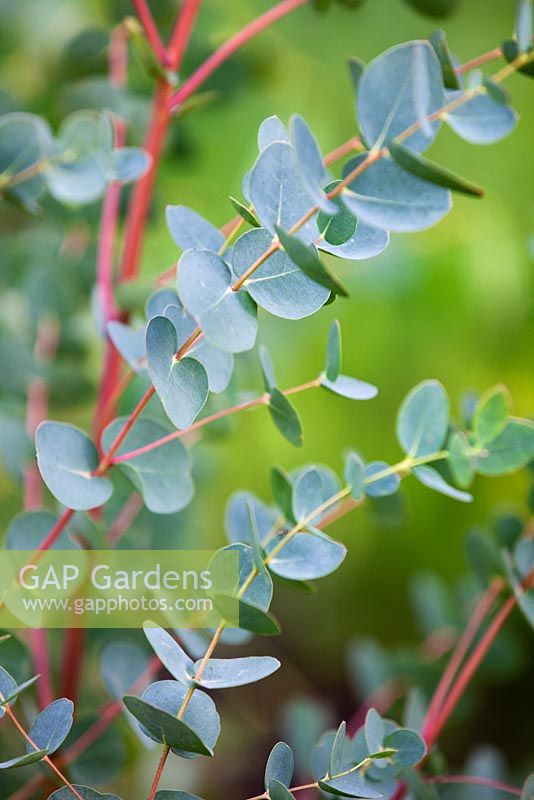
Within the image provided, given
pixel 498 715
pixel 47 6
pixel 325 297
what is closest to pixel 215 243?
Answer: pixel 325 297

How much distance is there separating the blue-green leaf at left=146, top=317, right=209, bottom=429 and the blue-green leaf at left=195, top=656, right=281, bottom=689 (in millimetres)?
88

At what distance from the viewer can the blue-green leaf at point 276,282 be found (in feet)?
0.83

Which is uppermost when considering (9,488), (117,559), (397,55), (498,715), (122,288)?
(397,55)

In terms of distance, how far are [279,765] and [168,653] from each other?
0.06 metres

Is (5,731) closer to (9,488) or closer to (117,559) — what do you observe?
(117,559)

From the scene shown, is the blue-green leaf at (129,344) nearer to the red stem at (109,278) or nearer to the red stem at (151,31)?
the red stem at (109,278)

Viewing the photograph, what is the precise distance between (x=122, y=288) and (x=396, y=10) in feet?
2.60

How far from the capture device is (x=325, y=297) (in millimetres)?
249

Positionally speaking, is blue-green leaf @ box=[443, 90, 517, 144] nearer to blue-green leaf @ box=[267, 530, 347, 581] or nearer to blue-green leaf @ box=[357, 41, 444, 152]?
blue-green leaf @ box=[357, 41, 444, 152]

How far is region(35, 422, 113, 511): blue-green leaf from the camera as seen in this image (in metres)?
0.29

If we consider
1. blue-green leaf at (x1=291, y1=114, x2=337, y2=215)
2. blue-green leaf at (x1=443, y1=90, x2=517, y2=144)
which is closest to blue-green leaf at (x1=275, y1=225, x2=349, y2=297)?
blue-green leaf at (x1=291, y1=114, x2=337, y2=215)

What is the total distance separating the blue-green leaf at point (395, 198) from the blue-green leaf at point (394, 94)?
0.04 feet

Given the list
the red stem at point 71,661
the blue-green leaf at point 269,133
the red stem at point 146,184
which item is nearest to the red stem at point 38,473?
the red stem at point 71,661

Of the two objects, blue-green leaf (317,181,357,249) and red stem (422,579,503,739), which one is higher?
blue-green leaf (317,181,357,249)
